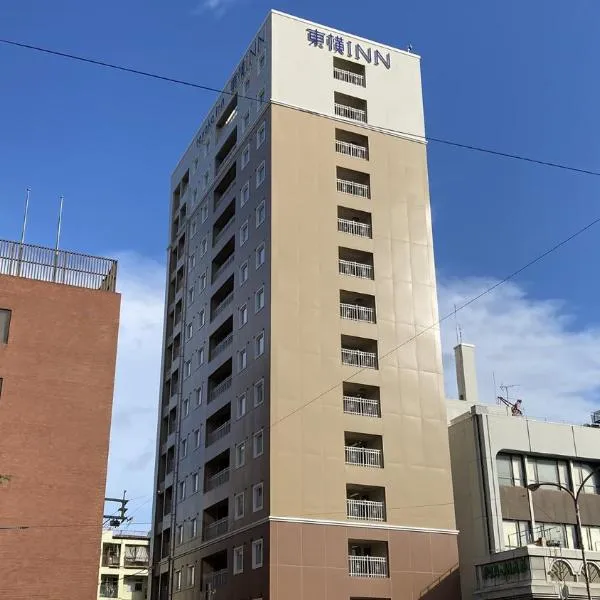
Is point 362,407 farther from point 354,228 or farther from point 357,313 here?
point 354,228

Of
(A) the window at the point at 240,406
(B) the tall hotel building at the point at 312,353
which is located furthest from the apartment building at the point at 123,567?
(A) the window at the point at 240,406

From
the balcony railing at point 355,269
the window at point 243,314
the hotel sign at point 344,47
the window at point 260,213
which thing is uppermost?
the hotel sign at point 344,47

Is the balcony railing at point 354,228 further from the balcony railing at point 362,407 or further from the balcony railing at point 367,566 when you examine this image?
the balcony railing at point 367,566

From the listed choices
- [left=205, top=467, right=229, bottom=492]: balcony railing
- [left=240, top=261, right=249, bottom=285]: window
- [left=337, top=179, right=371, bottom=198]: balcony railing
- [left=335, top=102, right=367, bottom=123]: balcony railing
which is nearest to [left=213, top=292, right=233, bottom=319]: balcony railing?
[left=240, top=261, right=249, bottom=285]: window

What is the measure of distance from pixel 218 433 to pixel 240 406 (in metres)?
5.07

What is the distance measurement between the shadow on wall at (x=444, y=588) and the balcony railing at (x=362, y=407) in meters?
10.7

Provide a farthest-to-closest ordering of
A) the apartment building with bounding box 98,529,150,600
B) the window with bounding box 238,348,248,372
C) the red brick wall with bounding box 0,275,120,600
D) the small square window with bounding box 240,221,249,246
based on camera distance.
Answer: the apartment building with bounding box 98,529,150,600 → the small square window with bounding box 240,221,249,246 → the window with bounding box 238,348,248,372 → the red brick wall with bounding box 0,275,120,600

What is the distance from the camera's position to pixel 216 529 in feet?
192

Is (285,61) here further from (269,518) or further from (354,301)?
(269,518)

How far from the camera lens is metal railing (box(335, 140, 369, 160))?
6244 cm

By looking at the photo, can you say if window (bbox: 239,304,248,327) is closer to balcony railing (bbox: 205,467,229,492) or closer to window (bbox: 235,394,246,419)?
window (bbox: 235,394,246,419)

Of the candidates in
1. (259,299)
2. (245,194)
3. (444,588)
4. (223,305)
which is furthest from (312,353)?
(444,588)

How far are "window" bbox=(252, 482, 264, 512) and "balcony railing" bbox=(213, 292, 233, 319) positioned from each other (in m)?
16.1

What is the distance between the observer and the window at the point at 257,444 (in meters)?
53.0
